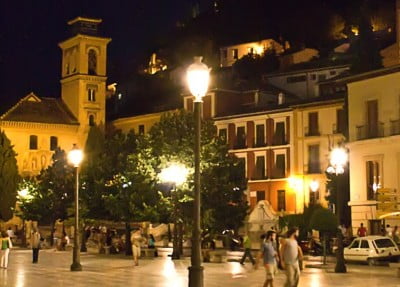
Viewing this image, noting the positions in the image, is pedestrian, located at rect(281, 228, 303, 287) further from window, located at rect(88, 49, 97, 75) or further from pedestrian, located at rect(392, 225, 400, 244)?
window, located at rect(88, 49, 97, 75)

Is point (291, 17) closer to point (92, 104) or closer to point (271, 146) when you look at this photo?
point (92, 104)

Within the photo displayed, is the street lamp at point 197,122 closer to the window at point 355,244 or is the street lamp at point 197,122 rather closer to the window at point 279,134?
the window at point 355,244

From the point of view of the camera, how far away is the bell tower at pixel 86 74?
3575 inches

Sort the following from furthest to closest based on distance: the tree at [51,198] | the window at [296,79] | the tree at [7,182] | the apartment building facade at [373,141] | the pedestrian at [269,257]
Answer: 1. the window at [296,79]
2. the tree at [7,182]
3. the tree at [51,198]
4. the apartment building facade at [373,141]
5. the pedestrian at [269,257]

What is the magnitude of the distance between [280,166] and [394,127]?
23.6 meters

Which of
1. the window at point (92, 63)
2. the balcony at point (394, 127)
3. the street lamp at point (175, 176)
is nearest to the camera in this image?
the street lamp at point (175, 176)

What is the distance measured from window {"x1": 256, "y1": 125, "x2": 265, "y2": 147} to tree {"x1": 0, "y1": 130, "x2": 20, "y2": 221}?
23.4m

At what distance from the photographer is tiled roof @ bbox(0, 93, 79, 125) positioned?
287ft

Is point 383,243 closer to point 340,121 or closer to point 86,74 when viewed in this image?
point 340,121

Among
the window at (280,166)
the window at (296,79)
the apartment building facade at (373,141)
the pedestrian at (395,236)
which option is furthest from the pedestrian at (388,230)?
the window at (296,79)

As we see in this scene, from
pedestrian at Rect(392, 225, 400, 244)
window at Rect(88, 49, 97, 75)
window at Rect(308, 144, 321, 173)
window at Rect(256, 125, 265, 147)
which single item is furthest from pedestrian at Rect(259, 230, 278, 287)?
window at Rect(88, 49, 97, 75)

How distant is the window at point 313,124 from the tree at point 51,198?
1908 centimetres

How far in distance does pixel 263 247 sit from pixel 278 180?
4790 cm

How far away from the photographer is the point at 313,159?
218 feet
